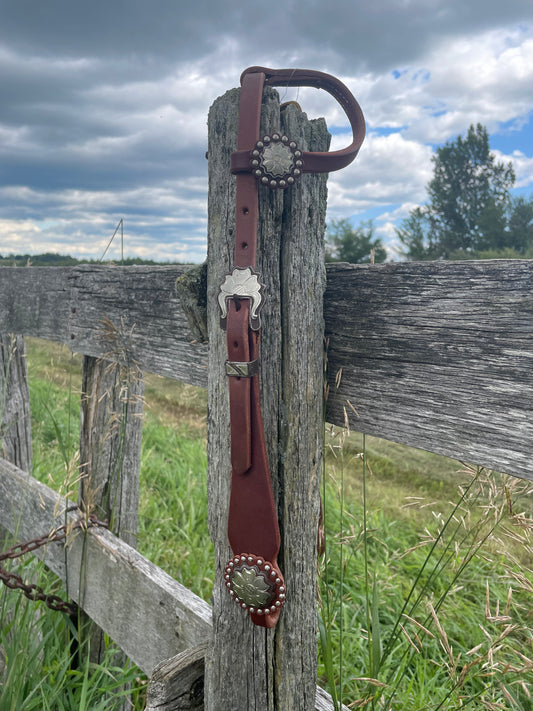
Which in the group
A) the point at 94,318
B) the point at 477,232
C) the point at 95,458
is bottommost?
the point at 95,458

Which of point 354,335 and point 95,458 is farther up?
point 354,335

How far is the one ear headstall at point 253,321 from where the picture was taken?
120 centimetres

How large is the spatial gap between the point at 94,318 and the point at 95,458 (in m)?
0.66

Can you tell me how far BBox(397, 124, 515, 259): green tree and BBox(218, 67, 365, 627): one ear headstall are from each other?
32.5 metres

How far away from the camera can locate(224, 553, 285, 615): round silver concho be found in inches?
49.1

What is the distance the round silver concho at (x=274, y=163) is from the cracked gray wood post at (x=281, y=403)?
4 cm

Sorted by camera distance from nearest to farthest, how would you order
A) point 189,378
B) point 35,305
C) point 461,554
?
point 189,378
point 35,305
point 461,554

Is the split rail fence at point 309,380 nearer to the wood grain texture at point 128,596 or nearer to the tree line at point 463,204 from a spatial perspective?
the wood grain texture at point 128,596

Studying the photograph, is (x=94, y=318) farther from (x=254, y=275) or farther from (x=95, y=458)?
(x=254, y=275)

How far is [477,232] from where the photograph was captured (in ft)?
107

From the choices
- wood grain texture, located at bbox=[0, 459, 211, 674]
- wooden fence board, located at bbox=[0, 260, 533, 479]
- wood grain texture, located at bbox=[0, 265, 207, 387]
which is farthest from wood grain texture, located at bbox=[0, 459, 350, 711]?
wooden fence board, located at bbox=[0, 260, 533, 479]

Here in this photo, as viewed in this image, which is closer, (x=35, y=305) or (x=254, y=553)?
(x=254, y=553)

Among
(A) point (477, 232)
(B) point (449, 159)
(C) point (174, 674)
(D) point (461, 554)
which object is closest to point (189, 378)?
(C) point (174, 674)

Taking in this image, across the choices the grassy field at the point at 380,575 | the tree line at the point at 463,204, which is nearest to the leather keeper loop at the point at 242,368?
the grassy field at the point at 380,575
